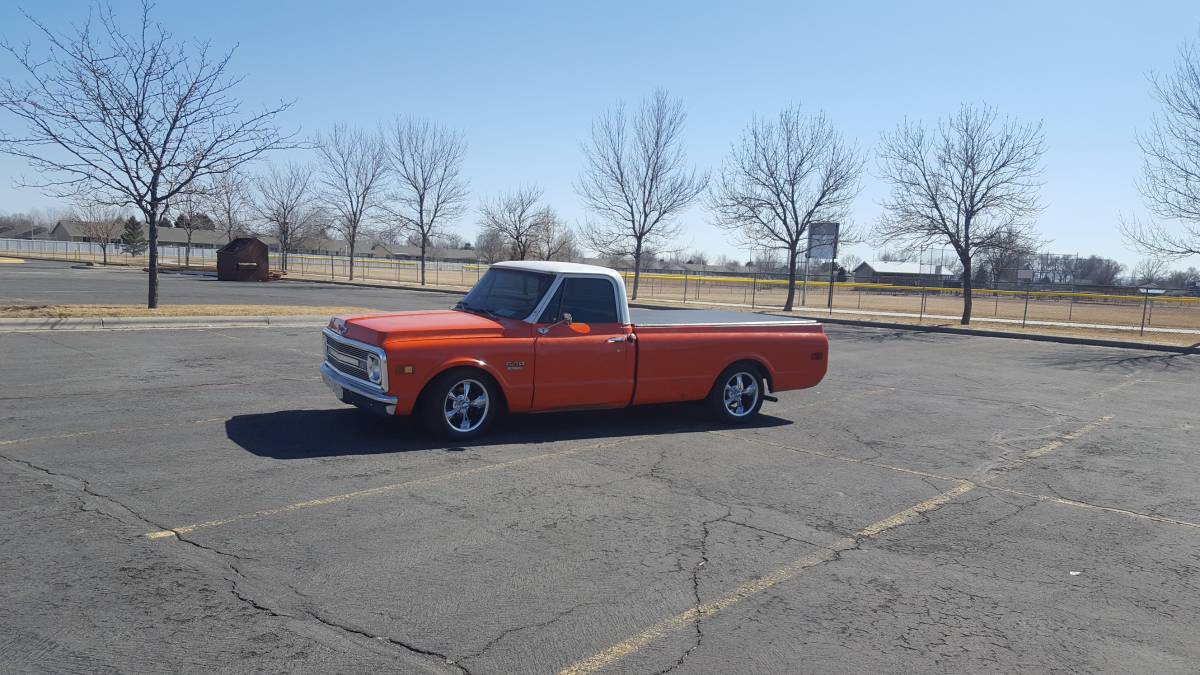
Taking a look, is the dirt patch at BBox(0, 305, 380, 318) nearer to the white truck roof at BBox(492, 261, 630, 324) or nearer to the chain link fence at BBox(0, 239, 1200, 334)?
the white truck roof at BBox(492, 261, 630, 324)

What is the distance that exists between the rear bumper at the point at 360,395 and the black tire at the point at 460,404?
353mm

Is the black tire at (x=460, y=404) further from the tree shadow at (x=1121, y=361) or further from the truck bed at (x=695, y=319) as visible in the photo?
the tree shadow at (x=1121, y=361)

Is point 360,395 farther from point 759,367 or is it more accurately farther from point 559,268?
point 759,367

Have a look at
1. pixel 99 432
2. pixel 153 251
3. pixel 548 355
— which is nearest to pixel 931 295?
pixel 153 251

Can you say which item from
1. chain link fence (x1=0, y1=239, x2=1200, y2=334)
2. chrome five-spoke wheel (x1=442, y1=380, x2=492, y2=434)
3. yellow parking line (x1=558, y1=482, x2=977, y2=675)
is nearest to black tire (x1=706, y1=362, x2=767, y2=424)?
chrome five-spoke wheel (x1=442, y1=380, x2=492, y2=434)

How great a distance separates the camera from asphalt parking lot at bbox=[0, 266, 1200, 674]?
4.03 metres

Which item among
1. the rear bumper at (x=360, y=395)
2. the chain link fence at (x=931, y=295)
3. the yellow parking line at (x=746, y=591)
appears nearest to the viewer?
the yellow parking line at (x=746, y=591)

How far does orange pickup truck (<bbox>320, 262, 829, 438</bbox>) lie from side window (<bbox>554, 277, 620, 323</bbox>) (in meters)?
0.01

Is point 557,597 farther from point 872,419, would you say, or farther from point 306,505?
point 872,419

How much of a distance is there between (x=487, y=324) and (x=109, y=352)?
7825 mm

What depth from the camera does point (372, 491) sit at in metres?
6.32

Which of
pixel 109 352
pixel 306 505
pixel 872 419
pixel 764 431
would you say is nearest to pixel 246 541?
pixel 306 505

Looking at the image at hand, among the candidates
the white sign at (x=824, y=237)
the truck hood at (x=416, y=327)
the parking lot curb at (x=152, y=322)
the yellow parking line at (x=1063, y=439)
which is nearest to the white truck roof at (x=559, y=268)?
the truck hood at (x=416, y=327)

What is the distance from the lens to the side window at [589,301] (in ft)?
28.0
